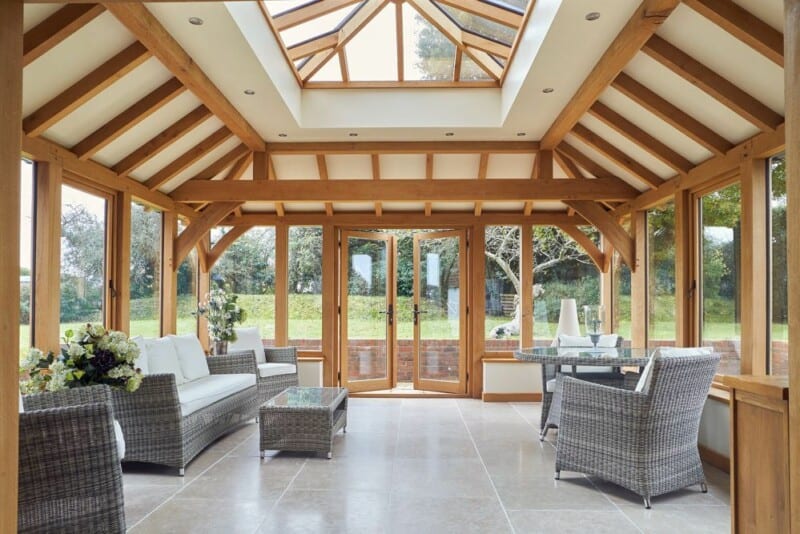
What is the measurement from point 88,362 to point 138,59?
197 centimetres

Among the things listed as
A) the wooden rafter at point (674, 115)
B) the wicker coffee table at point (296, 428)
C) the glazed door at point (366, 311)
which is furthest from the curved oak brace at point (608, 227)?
the wicker coffee table at point (296, 428)

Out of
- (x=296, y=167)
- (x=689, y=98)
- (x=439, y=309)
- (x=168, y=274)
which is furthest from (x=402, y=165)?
(x=689, y=98)

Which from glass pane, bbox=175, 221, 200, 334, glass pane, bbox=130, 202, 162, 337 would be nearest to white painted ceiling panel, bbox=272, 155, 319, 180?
glass pane, bbox=175, 221, 200, 334

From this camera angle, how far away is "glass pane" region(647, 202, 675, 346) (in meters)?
5.56

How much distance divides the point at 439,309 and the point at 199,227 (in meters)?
3.15

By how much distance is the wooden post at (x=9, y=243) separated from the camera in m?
1.90

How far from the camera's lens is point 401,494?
364cm

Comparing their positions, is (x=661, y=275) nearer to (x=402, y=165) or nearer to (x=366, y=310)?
(x=402, y=165)

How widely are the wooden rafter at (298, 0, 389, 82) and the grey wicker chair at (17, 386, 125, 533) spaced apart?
11.2 ft

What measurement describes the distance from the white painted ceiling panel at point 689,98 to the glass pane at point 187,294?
5.21 meters

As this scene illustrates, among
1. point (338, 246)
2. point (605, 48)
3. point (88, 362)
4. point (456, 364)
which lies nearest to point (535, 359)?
point (605, 48)

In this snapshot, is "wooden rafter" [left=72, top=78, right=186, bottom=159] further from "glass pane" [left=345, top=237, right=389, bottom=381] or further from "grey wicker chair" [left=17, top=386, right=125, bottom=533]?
"glass pane" [left=345, top=237, right=389, bottom=381]

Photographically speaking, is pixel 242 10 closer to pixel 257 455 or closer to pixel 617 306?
pixel 257 455

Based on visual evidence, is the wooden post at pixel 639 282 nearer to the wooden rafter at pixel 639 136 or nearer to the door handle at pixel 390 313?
the wooden rafter at pixel 639 136
